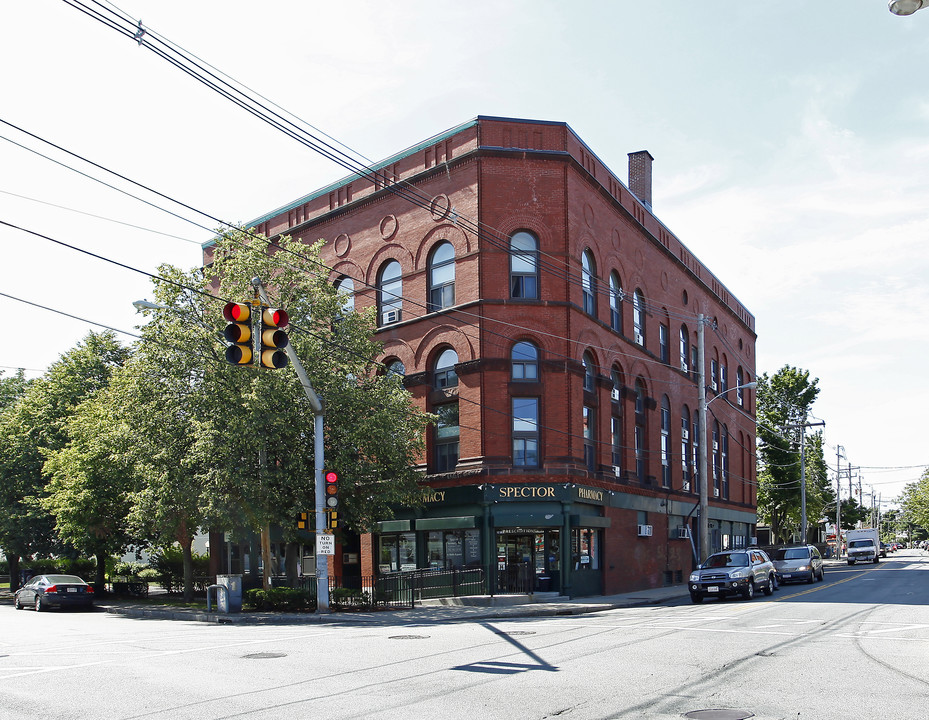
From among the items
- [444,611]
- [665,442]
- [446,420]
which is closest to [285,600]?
[444,611]

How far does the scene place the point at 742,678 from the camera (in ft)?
35.1

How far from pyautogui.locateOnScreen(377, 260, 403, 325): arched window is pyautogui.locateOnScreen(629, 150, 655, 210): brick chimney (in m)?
15.7

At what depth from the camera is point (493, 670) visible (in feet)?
38.0

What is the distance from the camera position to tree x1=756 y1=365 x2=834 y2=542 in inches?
2667

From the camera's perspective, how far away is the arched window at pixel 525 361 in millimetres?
31016

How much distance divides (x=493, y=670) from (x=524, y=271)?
840 inches

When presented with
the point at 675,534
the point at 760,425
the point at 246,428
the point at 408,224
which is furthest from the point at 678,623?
the point at 760,425

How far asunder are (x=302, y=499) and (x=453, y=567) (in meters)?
5.99

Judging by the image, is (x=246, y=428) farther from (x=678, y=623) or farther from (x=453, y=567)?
(x=678, y=623)

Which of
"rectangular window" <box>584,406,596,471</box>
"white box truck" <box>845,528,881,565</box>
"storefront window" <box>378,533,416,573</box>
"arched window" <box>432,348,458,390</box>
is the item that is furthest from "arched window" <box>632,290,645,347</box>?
"white box truck" <box>845,528,881,565</box>

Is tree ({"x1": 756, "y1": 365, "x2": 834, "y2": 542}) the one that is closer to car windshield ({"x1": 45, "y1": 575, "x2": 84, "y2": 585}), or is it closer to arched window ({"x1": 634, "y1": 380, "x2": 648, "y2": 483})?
arched window ({"x1": 634, "y1": 380, "x2": 648, "y2": 483})

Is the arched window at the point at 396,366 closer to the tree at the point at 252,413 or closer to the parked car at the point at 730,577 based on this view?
the tree at the point at 252,413

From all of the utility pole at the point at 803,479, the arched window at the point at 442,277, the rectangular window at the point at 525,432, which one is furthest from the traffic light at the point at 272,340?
the utility pole at the point at 803,479

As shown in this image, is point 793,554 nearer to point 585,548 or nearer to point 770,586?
point 770,586
